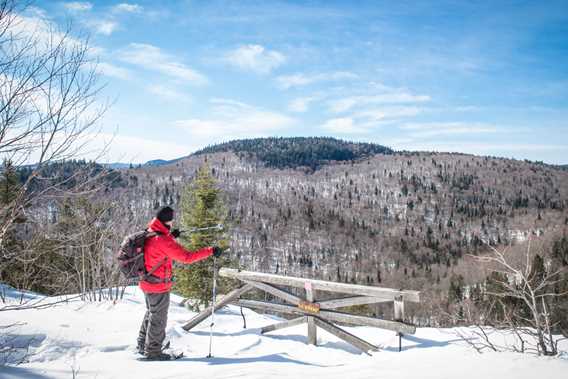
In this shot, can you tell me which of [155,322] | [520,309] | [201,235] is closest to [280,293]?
[155,322]

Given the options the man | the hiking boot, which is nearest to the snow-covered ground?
the hiking boot

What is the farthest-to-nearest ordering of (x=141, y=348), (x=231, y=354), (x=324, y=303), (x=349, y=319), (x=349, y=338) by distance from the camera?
(x=324, y=303) < (x=349, y=319) < (x=349, y=338) < (x=231, y=354) < (x=141, y=348)

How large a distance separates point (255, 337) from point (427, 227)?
191 m

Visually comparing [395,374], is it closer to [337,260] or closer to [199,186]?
[199,186]

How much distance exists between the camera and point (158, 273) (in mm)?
4871

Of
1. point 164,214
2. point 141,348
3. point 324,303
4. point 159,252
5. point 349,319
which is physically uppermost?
point 164,214

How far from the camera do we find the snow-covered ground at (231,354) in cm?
374

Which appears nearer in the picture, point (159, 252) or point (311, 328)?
point (159, 252)

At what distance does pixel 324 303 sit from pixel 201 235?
7.56 metres

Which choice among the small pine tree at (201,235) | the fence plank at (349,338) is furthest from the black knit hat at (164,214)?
the small pine tree at (201,235)

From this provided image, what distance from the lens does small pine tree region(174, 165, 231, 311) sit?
12328 mm

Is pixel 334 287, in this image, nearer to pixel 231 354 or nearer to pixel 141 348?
pixel 231 354

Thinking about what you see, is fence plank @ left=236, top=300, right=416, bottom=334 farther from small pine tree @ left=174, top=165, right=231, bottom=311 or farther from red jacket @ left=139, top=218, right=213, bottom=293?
small pine tree @ left=174, top=165, right=231, bottom=311

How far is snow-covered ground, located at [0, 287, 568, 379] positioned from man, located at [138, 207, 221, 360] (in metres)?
0.31
